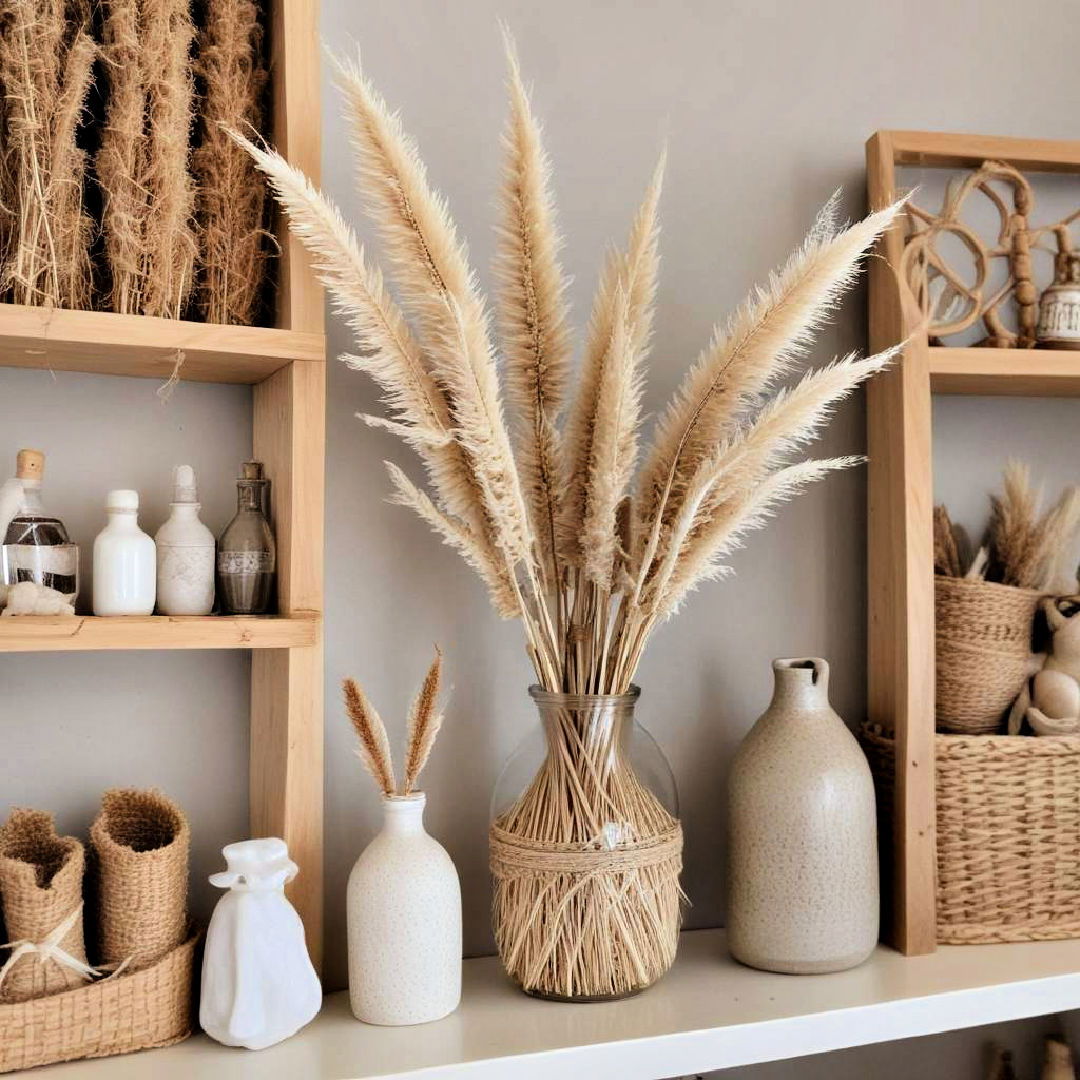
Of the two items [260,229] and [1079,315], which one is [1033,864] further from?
[260,229]

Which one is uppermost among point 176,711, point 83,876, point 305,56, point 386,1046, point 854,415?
point 305,56

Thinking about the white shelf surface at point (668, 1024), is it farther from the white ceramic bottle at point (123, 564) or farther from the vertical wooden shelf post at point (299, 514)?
the white ceramic bottle at point (123, 564)

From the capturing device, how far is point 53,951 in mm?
916

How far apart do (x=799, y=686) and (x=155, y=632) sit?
645 millimetres

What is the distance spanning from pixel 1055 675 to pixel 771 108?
2.48ft

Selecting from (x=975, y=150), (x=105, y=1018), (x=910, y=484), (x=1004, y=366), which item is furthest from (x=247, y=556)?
(x=975, y=150)

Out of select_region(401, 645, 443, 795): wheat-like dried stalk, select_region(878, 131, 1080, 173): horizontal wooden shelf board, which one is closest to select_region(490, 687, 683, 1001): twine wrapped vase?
select_region(401, 645, 443, 795): wheat-like dried stalk

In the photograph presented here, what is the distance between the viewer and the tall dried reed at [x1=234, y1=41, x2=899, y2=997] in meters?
0.97

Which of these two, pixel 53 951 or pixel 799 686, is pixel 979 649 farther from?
pixel 53 951

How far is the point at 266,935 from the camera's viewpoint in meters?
0.95

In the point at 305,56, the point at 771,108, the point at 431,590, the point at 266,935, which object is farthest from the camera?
the point at 771,108

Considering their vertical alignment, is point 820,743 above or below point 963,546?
below

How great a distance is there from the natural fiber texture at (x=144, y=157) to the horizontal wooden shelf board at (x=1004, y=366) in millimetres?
798

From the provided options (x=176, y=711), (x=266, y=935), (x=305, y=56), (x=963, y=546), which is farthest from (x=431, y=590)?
(x=963, y=546)
